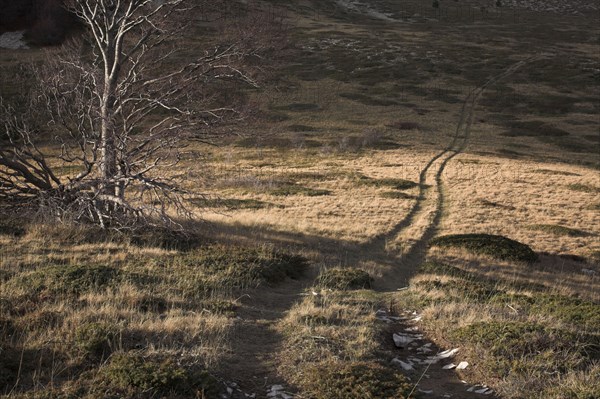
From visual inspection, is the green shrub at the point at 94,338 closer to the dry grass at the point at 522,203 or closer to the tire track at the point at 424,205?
the tire track at the point at 424,205

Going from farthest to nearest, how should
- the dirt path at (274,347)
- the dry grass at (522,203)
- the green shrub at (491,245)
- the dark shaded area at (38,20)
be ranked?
1. the dark shaded area at (38,20)
2. the dry grass at (522,203)
3. the green shrub at (491,245)
4. the dirt path at (274,347)

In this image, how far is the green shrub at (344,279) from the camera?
14629 mm

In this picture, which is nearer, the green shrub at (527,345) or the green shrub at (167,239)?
the green shrub at (527,345)

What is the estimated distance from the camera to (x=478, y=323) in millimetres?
Answer: 10070

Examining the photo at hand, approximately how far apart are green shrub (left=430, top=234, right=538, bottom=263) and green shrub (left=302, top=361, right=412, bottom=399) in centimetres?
1503

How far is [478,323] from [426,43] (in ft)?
311

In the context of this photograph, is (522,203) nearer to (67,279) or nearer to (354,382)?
(67,279)

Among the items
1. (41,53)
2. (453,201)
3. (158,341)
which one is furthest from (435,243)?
(41,53)

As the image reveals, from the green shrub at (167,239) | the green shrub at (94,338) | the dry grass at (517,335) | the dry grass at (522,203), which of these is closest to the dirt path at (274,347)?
the dry grass at (517,335)

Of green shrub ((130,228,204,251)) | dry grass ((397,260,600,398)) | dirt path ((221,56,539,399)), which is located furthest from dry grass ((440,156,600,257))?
green shrub ((130,228,204,251))

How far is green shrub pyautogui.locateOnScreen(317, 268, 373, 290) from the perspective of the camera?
1463 centimetres

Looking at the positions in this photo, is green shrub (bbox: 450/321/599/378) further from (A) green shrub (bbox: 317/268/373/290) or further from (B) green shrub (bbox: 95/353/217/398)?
(A) green shrub (bbox: 317/268/373/290)

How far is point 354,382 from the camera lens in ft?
24.7

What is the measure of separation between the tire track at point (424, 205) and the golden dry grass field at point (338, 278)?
5.8 inches
